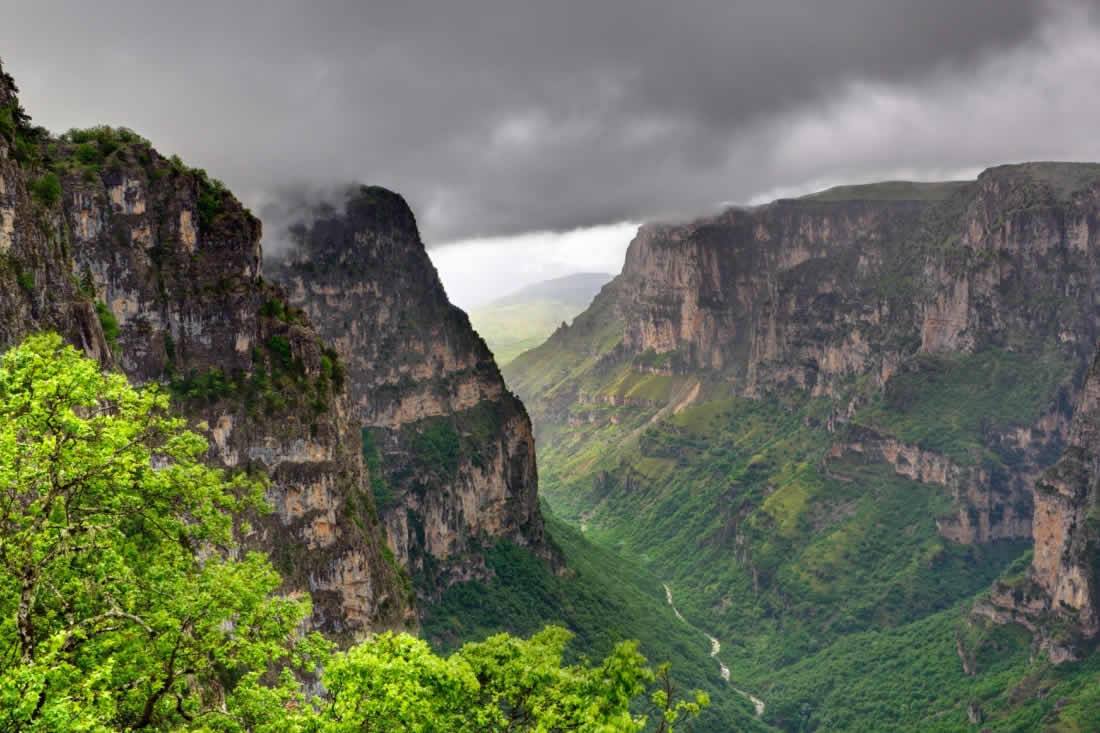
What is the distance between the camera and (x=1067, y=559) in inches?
5212

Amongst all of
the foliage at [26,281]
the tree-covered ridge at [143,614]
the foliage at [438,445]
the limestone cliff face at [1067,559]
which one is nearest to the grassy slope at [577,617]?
the foliage at [438,445]

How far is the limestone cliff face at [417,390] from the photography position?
5497 inches

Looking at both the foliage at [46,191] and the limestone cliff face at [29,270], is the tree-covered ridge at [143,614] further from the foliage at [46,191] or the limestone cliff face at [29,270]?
the foliage at [46,191]

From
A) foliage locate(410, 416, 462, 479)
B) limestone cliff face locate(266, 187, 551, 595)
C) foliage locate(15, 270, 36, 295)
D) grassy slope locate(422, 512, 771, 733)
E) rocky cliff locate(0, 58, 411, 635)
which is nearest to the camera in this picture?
foliage locate(15, 270, 36, 295)

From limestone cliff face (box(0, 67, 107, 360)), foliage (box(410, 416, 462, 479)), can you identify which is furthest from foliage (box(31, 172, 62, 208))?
foliage (box(410, 416, 462, 479))

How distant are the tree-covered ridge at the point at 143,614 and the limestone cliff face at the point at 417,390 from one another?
108 meters

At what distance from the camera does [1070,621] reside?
128125 millimetres

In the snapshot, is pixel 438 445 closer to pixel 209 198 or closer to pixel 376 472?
pixel 376 472

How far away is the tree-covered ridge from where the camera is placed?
18.3 metres

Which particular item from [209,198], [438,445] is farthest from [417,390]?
[209,198]

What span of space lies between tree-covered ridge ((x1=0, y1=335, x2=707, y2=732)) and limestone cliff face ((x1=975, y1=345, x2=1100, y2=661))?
127 metres

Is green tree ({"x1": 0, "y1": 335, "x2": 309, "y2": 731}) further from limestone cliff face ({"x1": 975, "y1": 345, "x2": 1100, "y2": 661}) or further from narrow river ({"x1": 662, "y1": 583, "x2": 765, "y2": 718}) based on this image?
narrow river ({"x1": 662, "y1": 583, "x2": 765, "y2": 718})

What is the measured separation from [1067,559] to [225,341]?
415 feet

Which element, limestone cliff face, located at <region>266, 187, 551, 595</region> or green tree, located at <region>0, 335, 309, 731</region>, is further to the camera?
limestone cliff face, located at <region>266, 187, 551, 595</region>
